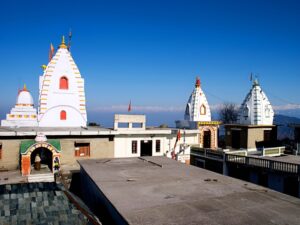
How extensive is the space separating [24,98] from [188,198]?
22.5 m

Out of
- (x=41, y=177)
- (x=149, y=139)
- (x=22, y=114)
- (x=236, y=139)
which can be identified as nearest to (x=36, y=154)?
(x=41, y=177)

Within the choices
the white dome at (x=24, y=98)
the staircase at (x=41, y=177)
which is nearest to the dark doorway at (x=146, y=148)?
the staircase at (x=41, y=177)

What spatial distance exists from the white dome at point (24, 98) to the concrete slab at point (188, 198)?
15.8 meters

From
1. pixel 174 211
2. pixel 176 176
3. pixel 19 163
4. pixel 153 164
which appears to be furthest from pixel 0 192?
pixel 19 163

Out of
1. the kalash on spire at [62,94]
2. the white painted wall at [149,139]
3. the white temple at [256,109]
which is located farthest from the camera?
A: the white temple at [256,109]

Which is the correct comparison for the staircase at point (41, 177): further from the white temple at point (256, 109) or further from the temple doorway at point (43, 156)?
the white temple at point (256, 109)

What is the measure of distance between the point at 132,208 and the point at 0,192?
423 cm

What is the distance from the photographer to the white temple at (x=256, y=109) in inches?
1196

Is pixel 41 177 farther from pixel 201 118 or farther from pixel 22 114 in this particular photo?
pixel 201 118

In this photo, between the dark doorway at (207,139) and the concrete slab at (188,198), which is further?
the dark doorway at (207,139)

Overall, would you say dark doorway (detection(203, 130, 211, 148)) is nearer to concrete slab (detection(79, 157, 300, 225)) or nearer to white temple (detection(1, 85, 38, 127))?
concrete slab (detection(79, 157, 300, 225))

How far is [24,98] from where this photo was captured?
27.5m

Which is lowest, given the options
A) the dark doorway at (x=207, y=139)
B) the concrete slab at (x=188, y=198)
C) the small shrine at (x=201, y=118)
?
the concrete slab at (x=188, y=198)

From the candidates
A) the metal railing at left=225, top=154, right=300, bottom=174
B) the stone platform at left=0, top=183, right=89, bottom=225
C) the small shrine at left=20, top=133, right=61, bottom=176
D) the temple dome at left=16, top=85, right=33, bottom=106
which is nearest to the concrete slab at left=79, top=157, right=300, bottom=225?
the stone platform at left=0, top=183, right=89, bottom=225
